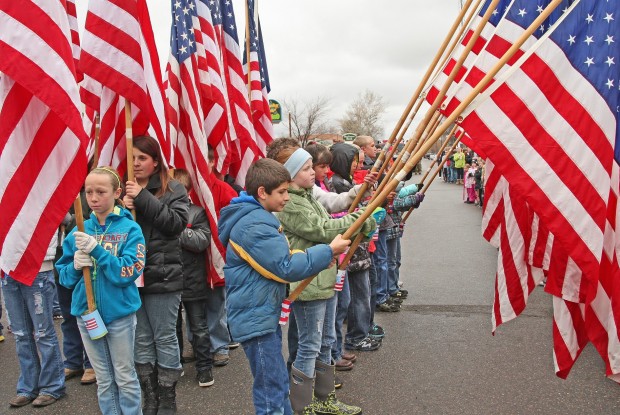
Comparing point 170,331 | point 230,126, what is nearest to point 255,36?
point 230,126

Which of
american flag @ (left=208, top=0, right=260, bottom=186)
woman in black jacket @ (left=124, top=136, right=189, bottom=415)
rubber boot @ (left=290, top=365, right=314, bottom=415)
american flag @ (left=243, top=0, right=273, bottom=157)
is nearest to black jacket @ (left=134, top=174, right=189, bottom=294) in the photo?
woman in black jacket @ (left=124, top=136, right=189, bottom=415)

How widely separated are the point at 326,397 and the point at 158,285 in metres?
1.41

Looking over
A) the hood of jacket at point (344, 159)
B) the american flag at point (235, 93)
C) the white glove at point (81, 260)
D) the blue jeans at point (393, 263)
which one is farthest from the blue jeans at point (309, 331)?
the blue jeans at point (393, 263)

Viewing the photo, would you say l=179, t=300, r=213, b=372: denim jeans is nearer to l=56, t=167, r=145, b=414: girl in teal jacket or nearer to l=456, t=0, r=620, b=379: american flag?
l=56, t=167, r=145, b=414: girl in teal jacket

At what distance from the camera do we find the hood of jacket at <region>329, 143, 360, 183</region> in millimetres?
4832

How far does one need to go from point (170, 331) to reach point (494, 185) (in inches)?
97.6

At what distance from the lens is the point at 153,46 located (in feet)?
12.8

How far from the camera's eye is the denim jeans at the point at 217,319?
15.6 ft

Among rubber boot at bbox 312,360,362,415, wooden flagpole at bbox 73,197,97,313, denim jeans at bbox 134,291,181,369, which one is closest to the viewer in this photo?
wooden flagpole at bbox 73,197,97,313

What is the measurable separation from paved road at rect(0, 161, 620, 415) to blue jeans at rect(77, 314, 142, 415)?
0.72m

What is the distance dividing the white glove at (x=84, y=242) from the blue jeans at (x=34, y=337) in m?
1.31

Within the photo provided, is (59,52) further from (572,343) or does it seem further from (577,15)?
A: (572,343)

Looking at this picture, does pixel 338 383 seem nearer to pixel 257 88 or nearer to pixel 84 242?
pixel 84 242

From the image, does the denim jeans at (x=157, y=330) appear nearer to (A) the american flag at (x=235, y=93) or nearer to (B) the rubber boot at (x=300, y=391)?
(B) the rubber boot at (x=300, y=391)
